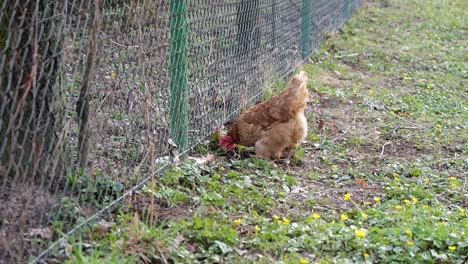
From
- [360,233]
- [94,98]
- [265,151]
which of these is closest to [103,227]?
[94,98]

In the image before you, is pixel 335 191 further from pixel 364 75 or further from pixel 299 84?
pixel 364 75

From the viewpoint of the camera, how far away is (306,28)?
1059 cm

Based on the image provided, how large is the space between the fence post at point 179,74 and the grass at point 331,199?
0.32 metres

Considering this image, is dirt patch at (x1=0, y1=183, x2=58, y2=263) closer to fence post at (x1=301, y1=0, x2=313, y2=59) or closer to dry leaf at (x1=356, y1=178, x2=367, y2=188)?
dry leaf at (x1=356, y1=178, x2=367, y2=188)

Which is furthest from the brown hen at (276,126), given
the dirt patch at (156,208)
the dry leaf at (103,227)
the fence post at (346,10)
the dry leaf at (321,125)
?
the fence post at (346,10)

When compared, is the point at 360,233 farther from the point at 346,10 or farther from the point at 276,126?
the point at 346,10

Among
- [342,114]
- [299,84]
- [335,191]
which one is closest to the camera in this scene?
[335,191]

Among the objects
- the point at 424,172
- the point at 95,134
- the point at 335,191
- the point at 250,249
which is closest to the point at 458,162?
the point at 424,172

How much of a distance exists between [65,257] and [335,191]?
2.51 meters

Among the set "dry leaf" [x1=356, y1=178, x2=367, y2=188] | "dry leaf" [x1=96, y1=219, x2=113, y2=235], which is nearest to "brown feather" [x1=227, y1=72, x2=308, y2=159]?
"dry leaf" [x1=356, y1=178, x2=367, y2=188]

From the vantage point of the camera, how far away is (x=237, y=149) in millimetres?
6172

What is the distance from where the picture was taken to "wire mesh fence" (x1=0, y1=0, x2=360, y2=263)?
350 centimetres

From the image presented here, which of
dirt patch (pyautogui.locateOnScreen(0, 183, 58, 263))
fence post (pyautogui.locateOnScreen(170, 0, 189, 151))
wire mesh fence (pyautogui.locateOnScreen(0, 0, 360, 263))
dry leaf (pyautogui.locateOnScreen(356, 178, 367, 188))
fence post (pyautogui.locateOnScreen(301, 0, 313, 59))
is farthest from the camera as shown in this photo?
fence post (pyautogui.locateOnScreen(301, 0, 313, 59))

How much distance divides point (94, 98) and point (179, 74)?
117 centimetres
